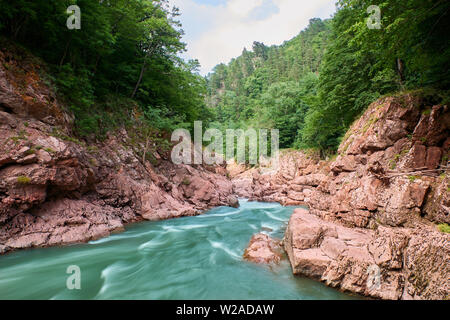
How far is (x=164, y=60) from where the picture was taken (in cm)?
1538

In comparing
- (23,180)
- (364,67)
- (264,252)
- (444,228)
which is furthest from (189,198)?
(364,67)

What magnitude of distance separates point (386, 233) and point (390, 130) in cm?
453

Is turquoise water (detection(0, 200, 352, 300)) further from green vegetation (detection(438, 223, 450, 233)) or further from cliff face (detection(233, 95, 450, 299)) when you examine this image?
green vegetation (detection(438, 223, 450, 233))

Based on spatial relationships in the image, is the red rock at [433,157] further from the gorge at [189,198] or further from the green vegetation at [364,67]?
the green vegetation at [364,67]

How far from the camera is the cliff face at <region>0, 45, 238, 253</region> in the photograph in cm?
605

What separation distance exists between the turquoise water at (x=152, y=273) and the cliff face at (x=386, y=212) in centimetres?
77

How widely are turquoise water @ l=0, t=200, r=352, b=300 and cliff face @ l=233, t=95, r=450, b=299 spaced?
0.77 meters

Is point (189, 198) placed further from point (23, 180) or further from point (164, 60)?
point (164, 60)

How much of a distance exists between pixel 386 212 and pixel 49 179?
10.8 m

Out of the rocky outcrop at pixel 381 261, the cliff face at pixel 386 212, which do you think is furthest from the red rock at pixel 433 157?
the rocky outcrop at pixel 381 261

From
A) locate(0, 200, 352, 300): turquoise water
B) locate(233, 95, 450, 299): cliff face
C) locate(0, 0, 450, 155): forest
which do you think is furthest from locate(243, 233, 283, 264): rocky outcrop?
locate(0, 0, 450, 155): forest

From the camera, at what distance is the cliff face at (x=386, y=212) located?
12.6ft
